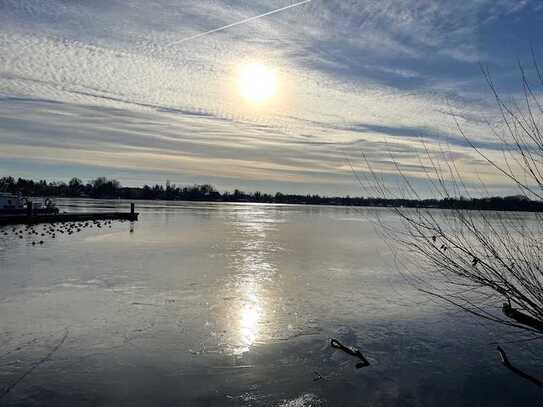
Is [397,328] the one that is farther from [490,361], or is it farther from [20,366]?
[20,366]

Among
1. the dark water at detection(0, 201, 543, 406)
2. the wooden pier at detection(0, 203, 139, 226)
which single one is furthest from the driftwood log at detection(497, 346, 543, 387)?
the wooden pier at detection(0, 203, 139, 226)

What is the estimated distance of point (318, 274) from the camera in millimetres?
14508

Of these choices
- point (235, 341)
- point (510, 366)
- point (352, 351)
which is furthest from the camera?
point (235, 341)

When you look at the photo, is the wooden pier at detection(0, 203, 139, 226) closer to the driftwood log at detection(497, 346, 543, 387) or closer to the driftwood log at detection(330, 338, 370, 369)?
the driftwood log at detection(330, 338, 370, 369)

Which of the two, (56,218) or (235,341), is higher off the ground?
(56,218)

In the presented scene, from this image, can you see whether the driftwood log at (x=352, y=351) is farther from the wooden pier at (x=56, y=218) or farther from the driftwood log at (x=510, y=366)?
the wooden pier at (x=56, y=218)

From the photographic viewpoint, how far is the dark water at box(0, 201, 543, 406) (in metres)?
5.82

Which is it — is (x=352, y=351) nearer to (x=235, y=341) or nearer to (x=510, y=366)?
(x=235, y=341)

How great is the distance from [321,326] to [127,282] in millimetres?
6213

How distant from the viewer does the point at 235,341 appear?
778 cm

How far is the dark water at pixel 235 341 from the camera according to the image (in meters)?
5.82

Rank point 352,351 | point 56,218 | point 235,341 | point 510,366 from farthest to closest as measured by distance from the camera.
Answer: point 56,218
point 235,341
point 352,351
point 510,366

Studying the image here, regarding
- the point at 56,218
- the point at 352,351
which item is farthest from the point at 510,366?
the point at 56,218

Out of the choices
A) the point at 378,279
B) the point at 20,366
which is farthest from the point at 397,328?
the point at 20,366
